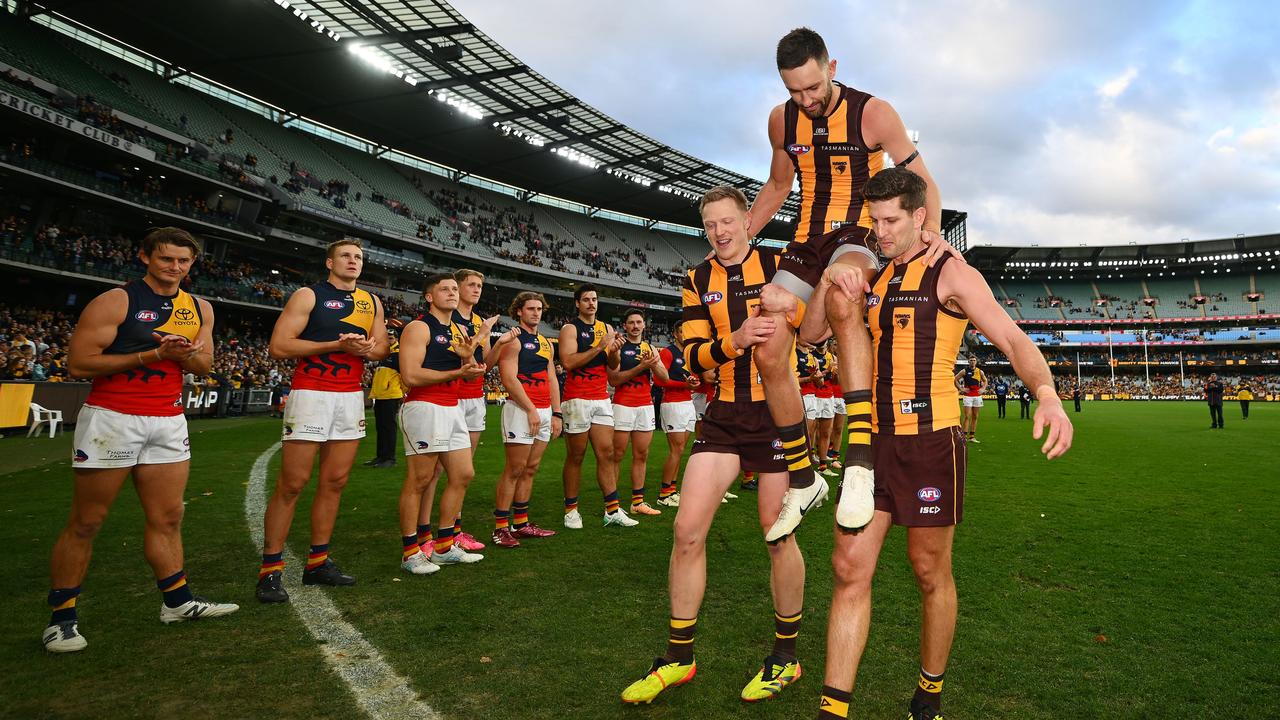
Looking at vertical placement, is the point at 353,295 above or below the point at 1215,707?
above

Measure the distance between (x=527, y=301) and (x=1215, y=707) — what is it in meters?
6.21

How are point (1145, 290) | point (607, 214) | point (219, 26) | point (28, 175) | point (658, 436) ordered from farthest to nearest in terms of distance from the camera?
point (1145, 290) → point (607, 214) → point (219, 26) → point (28, 175) → point (658, 436)

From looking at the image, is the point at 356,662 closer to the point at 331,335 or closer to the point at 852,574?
the point at 331,335

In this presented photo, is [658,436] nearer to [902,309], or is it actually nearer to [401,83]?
[902,309]

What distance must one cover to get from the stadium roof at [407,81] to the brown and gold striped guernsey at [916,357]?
104 feet

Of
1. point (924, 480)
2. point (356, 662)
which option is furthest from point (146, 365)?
point (924, 480)

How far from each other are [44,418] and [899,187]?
20.8 meters

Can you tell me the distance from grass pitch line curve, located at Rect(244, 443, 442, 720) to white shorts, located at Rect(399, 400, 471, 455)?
1370 millimetres

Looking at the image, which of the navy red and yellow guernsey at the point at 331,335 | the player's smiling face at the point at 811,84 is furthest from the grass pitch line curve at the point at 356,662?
the player's smiling face at the point at 811,84

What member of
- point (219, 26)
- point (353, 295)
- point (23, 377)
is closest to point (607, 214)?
point (219, 26)

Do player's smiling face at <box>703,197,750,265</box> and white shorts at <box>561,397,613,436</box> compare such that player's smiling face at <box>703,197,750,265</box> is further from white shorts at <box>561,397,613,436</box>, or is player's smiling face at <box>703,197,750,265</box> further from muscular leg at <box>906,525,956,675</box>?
white shorts at <box>561,397,613,436</box>

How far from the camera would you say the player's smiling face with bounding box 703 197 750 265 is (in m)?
3.63

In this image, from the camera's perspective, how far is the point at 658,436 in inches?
782

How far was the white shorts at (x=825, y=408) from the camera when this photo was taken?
1230 centimetres
